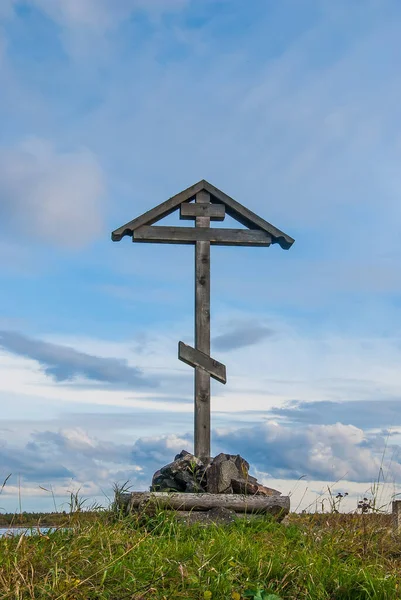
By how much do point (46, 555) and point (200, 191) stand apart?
7.87 meters

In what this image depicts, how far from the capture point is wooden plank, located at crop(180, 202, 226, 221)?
12.3 metres

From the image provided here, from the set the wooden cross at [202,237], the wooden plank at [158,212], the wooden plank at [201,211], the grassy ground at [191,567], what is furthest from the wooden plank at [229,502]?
the wooden plank at [201,211]

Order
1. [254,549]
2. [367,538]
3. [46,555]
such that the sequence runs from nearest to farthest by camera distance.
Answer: [46,555]
[254,549]
[367,538]

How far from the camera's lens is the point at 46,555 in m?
5.65

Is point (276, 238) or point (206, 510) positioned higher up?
point (276, 238)

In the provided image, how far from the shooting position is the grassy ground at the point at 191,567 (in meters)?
4.93

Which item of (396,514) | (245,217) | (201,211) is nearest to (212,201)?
(201,211)

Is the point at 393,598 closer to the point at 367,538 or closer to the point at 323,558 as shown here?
the point at 323,558

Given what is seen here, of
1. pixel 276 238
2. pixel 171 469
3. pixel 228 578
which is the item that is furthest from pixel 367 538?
pixel 276 238

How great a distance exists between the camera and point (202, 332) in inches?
460

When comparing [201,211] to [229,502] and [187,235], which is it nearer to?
[187,235]

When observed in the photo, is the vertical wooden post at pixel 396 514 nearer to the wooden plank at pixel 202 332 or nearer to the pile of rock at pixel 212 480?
the pile of rock at pixel 212 480

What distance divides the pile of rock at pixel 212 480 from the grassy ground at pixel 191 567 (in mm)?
2501

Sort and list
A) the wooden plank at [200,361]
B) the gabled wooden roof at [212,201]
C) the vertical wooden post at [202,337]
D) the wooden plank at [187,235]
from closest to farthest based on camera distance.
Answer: the vertical wooden post at [202,337] → the wooden plank at [200,361] → the wooden plank at [187,235] → the gabled wooden roof at [212,201]
